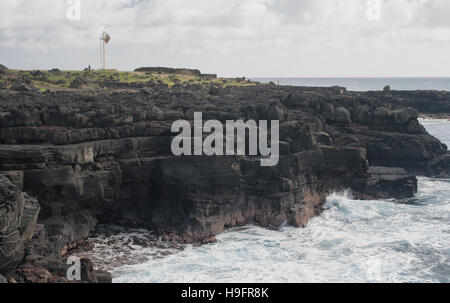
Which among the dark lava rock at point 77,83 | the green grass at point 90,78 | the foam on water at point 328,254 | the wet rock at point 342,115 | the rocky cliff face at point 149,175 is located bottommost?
the foam on water at point 328,254

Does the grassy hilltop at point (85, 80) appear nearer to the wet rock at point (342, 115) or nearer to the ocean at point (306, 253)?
the wet rock at point (342, 115)

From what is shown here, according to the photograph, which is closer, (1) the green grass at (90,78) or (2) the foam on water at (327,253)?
(2) the foam on water at (327,253)

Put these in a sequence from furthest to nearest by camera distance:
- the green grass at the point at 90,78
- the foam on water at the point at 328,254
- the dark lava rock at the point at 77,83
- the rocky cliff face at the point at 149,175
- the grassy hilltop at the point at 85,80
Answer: the green grass at the point at 90,78, the dark lava rock at the point at 77,83, the grassy hilltop at the point at 85,80, the rocky cliff face at the point at 149,175, the foam on water at the point at 328,254

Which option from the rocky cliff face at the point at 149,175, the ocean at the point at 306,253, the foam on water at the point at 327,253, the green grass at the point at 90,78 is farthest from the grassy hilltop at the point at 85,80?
the foam on water at the point at 327,253

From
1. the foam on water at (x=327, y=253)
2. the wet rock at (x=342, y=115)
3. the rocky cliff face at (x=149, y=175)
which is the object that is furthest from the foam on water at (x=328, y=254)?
the wet rock at (x=342, y=115)

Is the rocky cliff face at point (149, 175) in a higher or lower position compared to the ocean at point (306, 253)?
higher

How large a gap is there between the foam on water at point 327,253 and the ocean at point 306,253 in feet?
0.18

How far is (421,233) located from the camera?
3612 cm

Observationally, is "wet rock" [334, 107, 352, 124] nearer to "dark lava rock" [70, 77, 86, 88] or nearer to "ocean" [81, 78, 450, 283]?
"ocean" [81, 78, 450, 283]

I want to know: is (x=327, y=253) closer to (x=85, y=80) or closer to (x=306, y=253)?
(x=306, y=253)

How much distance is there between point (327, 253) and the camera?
32094mm

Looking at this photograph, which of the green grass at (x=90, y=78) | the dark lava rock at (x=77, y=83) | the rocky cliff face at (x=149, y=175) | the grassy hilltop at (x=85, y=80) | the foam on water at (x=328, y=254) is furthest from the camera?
the green grass at (x=90, y=78)

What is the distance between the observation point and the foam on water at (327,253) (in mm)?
28547
